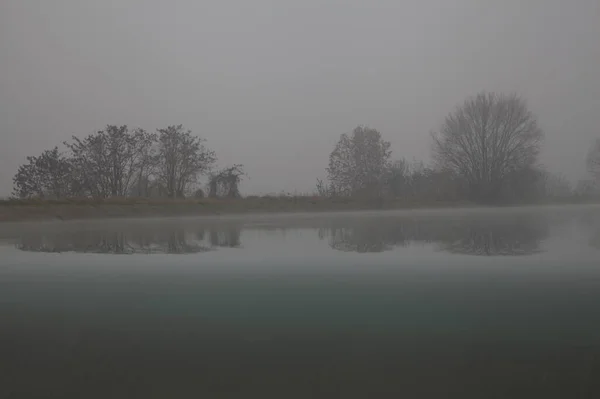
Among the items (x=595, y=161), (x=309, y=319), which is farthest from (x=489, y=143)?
Answer: (x=309, y=319)

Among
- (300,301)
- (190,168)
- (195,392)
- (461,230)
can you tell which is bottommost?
(195,392)

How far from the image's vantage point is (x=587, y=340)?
2689 mm

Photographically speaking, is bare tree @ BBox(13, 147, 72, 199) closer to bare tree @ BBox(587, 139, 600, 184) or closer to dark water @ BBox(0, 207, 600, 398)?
dark water @ BBox(0, 207, 600, 398)

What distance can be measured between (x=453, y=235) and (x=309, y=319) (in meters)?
2.67

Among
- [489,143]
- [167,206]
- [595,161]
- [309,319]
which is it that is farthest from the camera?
[167,206]

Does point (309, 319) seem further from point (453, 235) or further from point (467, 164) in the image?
point (467, 164)

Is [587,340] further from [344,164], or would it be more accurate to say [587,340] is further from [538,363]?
[344,164]

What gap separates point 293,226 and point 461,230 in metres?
2.30

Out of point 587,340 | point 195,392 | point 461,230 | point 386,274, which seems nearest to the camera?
point 195,392

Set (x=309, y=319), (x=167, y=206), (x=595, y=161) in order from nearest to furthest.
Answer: (x=309, y=319)
(x=595, y=161)
(x=167, y=206)

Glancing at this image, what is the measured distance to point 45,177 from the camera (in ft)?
24.2

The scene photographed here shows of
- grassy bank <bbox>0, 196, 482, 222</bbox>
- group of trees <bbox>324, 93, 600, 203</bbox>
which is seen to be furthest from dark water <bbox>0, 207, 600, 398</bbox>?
grassy bank <bbox>0, 196, 482, 222</bbox>

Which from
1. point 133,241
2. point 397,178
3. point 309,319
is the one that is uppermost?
point 397,178

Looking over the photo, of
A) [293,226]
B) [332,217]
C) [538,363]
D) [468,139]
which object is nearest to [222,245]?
[293,226]
